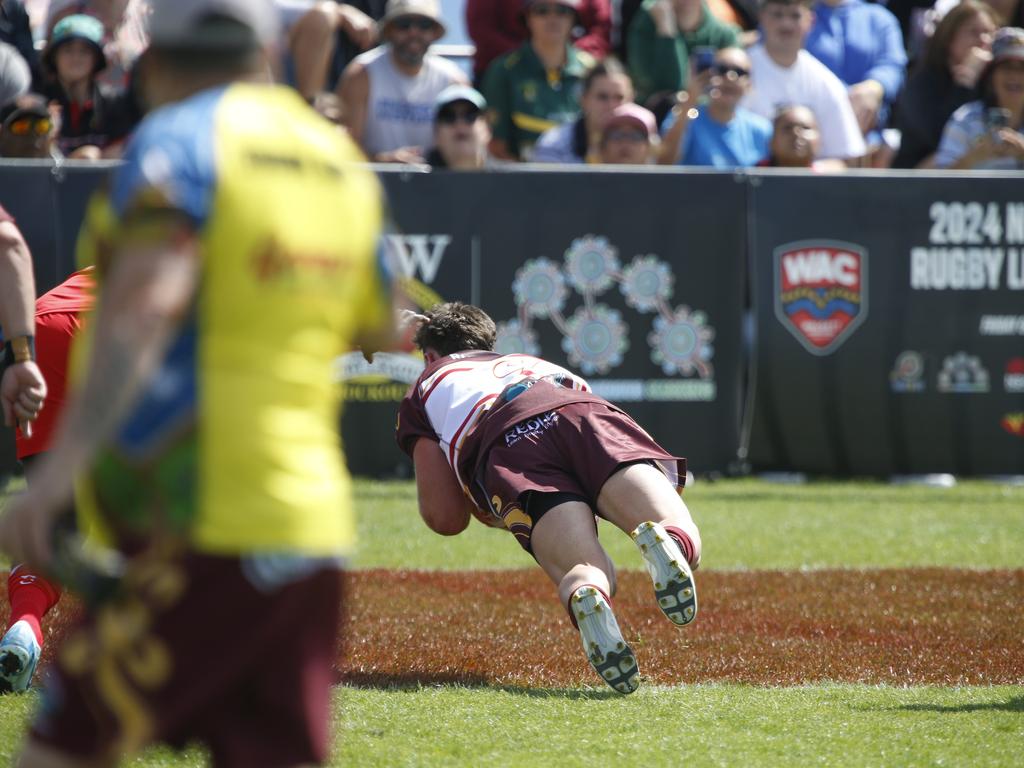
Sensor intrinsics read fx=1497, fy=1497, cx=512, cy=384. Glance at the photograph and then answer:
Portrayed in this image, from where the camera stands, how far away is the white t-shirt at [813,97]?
12039 mm

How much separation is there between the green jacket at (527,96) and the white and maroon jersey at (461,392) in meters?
6.59

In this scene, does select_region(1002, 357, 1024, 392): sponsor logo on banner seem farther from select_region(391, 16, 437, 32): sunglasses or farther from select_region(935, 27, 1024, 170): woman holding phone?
select_region(391, 16, 437, 32): sunglasses

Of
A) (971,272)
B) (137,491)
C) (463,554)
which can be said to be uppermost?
(137,491)

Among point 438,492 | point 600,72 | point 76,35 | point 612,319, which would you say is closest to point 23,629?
point 438,492

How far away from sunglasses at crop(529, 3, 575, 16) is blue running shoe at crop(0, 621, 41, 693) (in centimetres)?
808

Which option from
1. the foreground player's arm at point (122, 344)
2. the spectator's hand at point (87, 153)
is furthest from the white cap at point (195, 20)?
the spectator's hand at point (87, 153)

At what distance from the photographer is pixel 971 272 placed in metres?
10.8

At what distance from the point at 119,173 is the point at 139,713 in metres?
0.89

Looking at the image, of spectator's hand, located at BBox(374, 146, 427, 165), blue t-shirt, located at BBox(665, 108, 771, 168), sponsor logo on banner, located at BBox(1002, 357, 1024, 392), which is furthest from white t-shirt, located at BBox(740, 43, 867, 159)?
Answer: spectator's hand, located at BBox(374, 146, 427, 165)

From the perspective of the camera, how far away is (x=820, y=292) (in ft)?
35.0

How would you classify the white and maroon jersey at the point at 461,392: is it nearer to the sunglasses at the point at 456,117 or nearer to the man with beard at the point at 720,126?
the sunglasses at the point at 456,117

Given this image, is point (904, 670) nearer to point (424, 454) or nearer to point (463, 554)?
point (424, 454)

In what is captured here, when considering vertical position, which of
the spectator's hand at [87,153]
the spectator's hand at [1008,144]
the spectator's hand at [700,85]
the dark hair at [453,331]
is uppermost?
the spectator's hand at [700,85]

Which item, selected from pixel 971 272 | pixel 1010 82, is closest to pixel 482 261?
pixel 971 272
